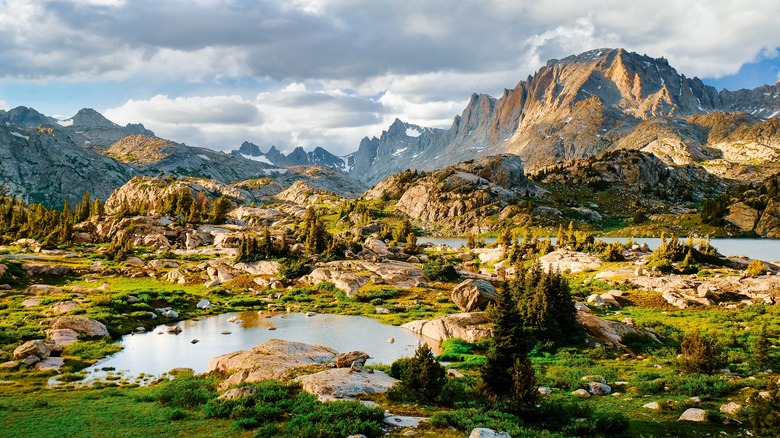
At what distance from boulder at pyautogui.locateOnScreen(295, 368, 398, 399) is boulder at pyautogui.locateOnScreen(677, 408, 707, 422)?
1635cm

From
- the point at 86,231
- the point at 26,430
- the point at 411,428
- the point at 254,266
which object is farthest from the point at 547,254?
the point at 86,231

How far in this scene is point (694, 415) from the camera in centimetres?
2384

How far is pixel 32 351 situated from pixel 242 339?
1940 centimetres

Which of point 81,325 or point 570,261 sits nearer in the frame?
point 81,325

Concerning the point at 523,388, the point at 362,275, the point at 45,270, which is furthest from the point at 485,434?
the point at 45,270

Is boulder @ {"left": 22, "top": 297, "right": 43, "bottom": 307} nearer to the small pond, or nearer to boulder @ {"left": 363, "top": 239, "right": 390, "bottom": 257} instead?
the small pond

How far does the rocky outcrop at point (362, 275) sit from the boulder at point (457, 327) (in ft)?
77.8

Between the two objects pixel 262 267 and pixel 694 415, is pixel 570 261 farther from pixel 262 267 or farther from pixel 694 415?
pixel 694 415

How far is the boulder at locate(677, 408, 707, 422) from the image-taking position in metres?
23.5

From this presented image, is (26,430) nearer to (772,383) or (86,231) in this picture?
(772,383)

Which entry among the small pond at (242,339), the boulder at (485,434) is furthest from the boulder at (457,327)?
the boulder at (485,434)

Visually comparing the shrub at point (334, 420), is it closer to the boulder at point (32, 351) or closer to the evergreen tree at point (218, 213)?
the boulder at point (32, 351)

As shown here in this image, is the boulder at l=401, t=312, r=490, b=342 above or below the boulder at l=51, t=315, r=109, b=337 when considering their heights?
below

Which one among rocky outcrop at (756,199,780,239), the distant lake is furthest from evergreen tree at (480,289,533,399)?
rocky outcrop at (756,199,780,239)
